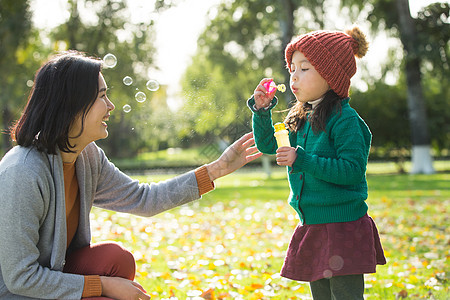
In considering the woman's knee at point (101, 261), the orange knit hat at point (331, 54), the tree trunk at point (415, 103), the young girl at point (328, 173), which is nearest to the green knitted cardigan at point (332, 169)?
the young girl at point (328, 173)

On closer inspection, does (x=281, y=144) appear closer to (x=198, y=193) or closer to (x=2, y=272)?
(x=198, y=193)

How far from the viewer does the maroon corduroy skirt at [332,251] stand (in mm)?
2273

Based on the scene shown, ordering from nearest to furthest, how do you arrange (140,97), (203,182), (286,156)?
(286,156) → (203,182) → (140,97)

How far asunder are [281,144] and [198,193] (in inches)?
25.6

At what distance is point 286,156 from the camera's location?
219 centimetres

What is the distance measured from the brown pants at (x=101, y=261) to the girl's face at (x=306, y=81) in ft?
3.93

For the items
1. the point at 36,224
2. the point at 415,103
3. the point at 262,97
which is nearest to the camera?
the point at 36,224

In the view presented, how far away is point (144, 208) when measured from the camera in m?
2.68

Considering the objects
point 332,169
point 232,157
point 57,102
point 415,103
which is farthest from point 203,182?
point 415,103

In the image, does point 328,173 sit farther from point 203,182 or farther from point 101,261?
point 101,261

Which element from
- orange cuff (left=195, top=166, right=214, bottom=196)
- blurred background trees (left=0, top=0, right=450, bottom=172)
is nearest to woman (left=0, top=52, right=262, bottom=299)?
orange cuff (left=195, top=166, right=214, bottom=196)

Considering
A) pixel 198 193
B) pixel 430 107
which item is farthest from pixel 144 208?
pixel 430 107

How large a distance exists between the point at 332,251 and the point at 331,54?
0.94 metres

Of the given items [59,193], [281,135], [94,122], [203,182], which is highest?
[94,122]
